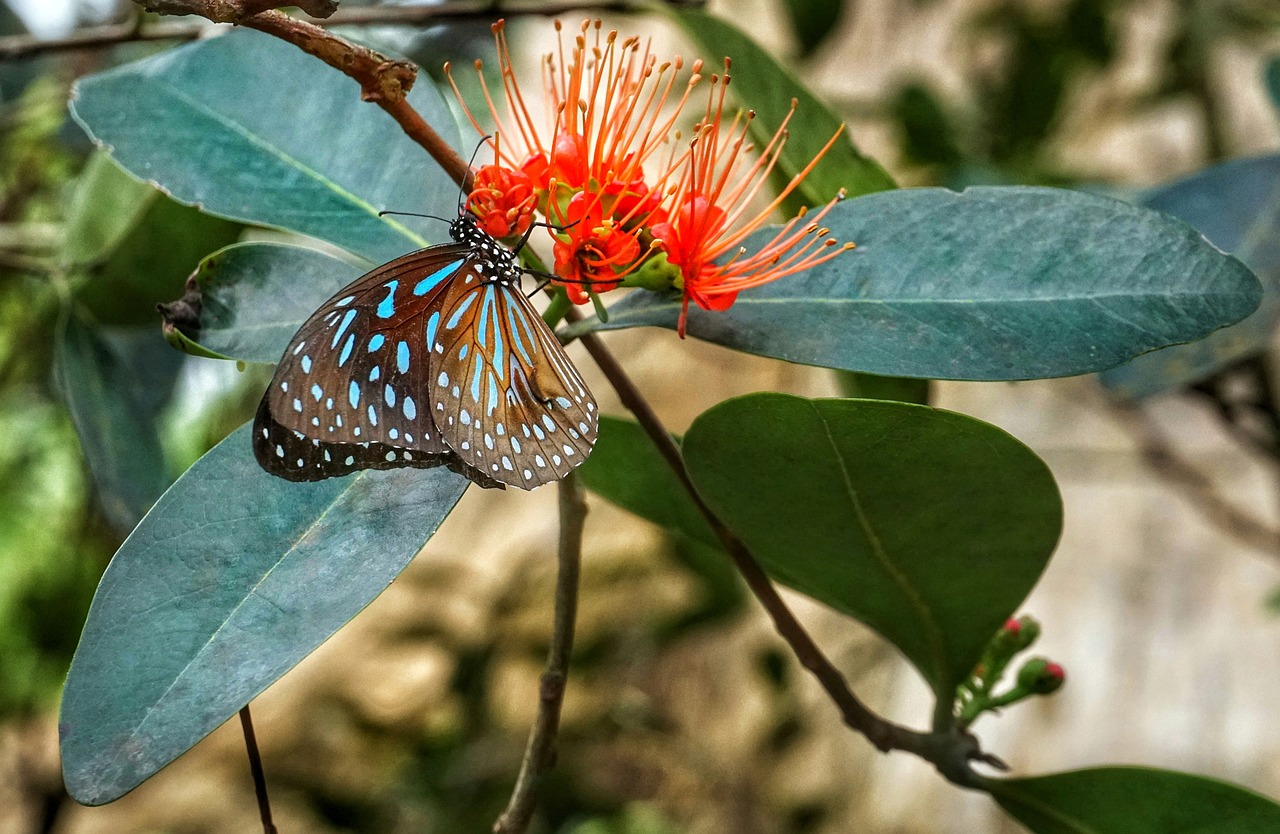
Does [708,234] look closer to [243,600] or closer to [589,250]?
[589,250]

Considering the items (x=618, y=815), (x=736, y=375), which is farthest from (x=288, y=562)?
(x=736, y=375)

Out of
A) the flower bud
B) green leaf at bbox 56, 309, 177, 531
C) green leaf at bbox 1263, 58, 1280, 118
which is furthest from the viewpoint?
green leaf at bbox 1263, 58, 1280, 118

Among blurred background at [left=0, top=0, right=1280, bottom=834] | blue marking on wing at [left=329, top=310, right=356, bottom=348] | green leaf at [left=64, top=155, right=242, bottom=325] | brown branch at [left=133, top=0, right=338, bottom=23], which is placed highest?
brown branch at [left=133, top=0, right=338, bottom=23]

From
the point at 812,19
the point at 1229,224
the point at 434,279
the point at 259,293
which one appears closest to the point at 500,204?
the point at 434,279

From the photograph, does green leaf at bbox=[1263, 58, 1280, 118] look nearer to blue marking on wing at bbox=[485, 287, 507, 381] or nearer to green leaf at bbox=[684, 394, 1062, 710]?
green leaf at bbox=[684, 394, 1062, 710]

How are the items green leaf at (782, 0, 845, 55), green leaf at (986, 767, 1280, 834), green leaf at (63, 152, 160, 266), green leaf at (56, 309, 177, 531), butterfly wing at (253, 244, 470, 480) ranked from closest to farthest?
butterfly wing at (253, 244, 470, 480)
green leaf at (986, 767, 1280, 834)
green leaf at (56, 309, 177, 531)
green leaf at (63, 152, 160, 266)
green leaf at (782, 0, 845, 55)

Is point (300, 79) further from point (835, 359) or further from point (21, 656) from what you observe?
point (21, 656)

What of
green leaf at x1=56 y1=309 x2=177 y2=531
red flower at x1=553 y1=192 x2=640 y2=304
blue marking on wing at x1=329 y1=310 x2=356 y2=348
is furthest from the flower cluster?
green leaf at x1=56 y1=309 x2=177 y2=531
